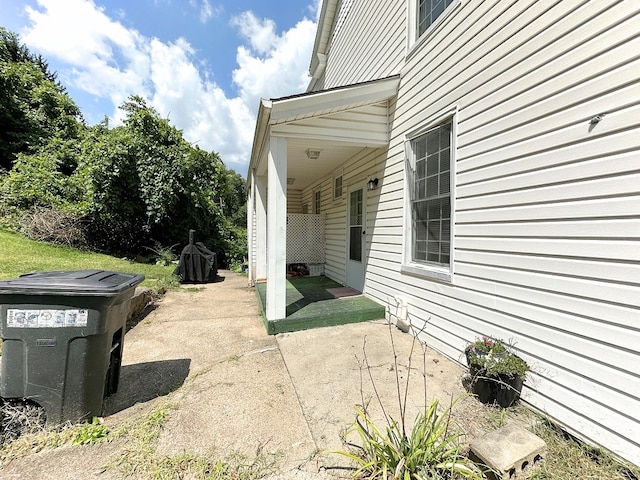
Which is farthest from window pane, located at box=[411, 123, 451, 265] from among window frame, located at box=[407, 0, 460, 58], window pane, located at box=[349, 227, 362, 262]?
window pane, located at box=[349, 227, 362, 262]

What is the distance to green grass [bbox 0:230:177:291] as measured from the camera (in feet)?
20.6

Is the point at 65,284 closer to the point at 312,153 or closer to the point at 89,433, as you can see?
the point at 89,433

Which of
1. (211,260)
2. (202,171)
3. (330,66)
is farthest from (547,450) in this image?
(202,171)

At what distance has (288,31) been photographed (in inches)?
494

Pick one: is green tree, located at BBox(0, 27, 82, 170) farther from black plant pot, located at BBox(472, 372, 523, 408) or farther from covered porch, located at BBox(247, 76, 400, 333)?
black plant pot, located at BBox(472, 372, 523, 408)

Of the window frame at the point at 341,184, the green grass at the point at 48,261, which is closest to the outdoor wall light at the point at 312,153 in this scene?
the window frame at the point at 341,184

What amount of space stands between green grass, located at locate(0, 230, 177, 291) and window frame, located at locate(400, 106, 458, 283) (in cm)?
536

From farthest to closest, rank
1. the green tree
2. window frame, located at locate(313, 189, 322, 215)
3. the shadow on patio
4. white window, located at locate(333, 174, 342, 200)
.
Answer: the green tree, window frame, located at locate(313, 189, 322, 215), white window, located at locate(333, 174, 342, 200), the shadow on patio

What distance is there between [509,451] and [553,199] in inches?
69.1

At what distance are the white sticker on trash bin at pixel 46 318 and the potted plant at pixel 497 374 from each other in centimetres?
301

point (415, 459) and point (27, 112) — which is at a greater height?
point (27, 112)

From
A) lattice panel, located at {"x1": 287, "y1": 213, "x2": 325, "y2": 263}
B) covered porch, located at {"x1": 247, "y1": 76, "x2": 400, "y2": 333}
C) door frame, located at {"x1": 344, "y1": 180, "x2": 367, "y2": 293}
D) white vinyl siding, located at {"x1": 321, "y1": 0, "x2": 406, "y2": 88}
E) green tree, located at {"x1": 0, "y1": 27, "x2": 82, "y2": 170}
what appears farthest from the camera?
green tree, located at {"x1": 0, "y1": 27, "x2": 82, "y2": 170}

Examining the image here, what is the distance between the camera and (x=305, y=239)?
7.84 meters

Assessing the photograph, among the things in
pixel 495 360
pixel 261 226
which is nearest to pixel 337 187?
pixel 261 226
